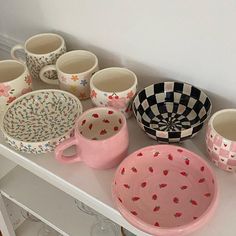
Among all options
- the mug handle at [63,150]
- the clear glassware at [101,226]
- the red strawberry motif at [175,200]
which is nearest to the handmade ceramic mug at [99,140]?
the mug handle at [63,150]

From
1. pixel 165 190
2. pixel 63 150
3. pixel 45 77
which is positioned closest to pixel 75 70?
pixel 45 77

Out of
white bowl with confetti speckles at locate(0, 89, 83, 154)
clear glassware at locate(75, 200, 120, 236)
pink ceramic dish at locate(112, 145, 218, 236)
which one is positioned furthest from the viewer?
clear glassware at locate(75, 200, 120, 236)

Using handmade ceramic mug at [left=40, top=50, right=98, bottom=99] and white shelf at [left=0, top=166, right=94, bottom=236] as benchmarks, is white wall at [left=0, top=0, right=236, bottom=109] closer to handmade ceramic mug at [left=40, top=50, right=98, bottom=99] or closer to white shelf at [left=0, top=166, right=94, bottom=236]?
handmade ceramic mug at [left=40, top=50, right=98, bottom=99]

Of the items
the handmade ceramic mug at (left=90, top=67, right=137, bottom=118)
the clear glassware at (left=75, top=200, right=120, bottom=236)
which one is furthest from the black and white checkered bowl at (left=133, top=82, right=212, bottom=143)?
the clear glassware at (left=75, top=200, right=120, bottom=236)

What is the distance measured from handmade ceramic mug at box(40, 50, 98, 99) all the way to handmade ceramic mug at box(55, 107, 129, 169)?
3.8 inches

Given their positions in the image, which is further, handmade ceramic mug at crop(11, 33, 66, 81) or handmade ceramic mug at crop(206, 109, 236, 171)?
handmade ceramic mug at crop(11, 33, 66, 81)

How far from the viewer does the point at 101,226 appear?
41.2 inches

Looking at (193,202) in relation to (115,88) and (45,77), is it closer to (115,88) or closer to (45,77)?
(115,88)

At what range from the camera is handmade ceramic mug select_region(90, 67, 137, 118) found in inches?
32.4

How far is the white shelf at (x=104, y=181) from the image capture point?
2.28ft

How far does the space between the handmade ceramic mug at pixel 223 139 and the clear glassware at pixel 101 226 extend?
39cm

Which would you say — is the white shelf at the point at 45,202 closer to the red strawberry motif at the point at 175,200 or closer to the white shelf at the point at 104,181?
the white shelf at the point at 104,181

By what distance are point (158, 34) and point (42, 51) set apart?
0.30m

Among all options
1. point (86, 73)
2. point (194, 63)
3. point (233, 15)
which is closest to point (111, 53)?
point (86, 73)
